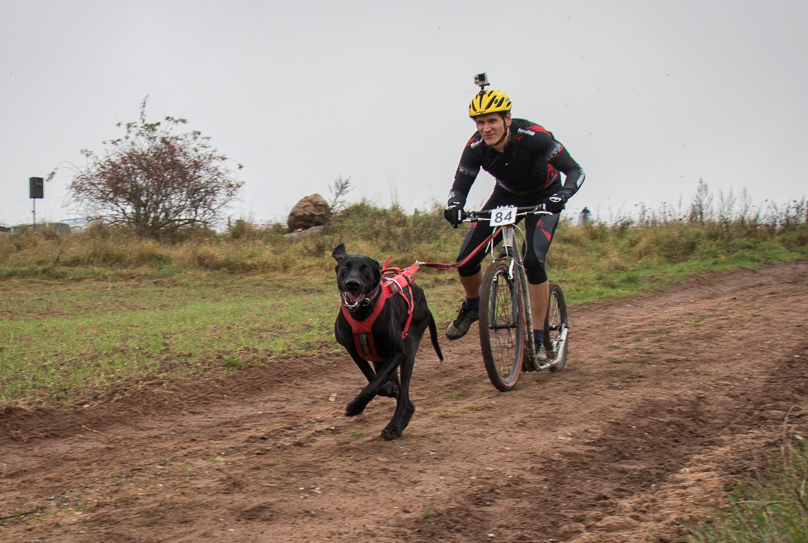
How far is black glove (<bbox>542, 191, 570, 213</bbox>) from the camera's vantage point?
17.8 ft

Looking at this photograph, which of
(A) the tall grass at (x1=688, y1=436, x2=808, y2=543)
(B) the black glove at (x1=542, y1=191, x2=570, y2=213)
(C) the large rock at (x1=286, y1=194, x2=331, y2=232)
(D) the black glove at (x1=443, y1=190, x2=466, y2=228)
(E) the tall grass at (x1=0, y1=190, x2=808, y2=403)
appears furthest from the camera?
(C) the large rock at (x1=286, y1=194, x2=331, y2=232)

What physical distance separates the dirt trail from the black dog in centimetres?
26

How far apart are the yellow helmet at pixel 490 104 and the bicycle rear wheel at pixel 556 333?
1717 mm

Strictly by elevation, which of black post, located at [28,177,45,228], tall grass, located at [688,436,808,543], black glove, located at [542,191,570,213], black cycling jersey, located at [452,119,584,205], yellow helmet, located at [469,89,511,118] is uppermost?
black post, located at [28,177,45,228]

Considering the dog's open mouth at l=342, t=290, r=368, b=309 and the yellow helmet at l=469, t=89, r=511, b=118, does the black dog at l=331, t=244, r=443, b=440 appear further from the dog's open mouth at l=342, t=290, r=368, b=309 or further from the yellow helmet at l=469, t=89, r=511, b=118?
the yellow helmet at l=469, t=89, r=511, b=118

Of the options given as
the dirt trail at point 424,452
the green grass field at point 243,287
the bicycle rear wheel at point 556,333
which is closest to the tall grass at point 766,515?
the green grass field at point 243,287

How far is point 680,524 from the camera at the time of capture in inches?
116

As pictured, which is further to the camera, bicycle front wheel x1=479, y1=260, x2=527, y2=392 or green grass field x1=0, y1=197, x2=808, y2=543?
green grass field x1=0, y1=197, x2=808, y2=543

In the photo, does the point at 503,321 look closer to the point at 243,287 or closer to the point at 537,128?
the point at 537,128

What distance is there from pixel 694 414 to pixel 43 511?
3.77 m

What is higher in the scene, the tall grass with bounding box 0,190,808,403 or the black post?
the black post

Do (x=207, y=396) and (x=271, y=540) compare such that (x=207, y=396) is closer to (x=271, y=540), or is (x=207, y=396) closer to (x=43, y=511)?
(x=43, y=511)

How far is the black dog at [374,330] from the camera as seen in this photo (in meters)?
4.41

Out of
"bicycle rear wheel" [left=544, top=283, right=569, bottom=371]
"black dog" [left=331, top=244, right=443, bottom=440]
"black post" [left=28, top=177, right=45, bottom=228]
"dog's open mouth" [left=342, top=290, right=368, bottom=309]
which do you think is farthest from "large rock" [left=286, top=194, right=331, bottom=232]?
"dog's open mouth" [left=342, top=290, right=368, bottom=309]
